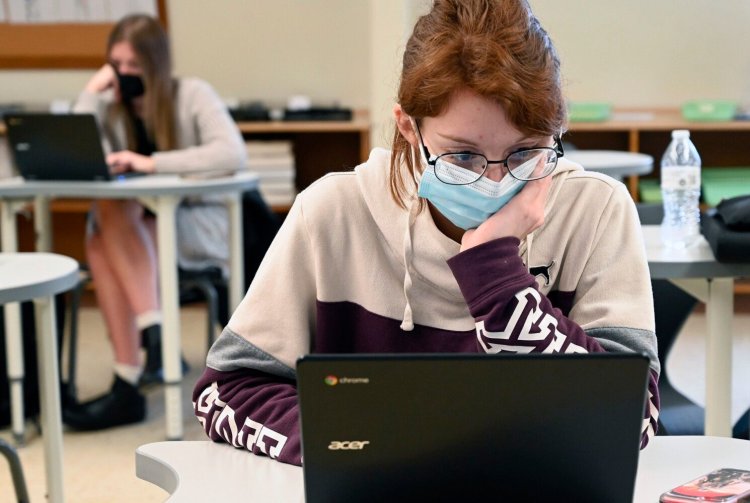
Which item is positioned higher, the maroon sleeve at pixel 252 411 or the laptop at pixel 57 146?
the laptop at pixel 57 146

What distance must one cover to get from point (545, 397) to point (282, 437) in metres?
0.38

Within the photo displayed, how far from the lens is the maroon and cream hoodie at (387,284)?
1.22 meters

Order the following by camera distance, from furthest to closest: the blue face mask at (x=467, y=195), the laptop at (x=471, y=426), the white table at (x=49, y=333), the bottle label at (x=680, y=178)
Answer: the bottle label at (x=680, y=178)
the white table at (x=49, y=333)
the blue face mask at (x=467, y=195)
the laptop at (x=471, y=426)

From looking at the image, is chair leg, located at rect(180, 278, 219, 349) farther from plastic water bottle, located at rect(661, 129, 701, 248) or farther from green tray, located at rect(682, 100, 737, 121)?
green tray, located at rect(682, 100, 737, 121)

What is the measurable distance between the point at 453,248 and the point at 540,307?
0.18 m

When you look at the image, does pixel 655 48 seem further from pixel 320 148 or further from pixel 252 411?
pixel 252 411

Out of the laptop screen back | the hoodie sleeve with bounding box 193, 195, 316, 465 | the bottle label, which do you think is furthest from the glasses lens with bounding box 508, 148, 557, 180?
the laptop screen back

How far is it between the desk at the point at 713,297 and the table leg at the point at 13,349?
6.37ft

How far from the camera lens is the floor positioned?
284 centimetres

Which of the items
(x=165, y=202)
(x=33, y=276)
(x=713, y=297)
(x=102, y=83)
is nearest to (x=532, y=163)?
(x=713, y=297)

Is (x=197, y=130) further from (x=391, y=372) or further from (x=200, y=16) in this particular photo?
(x=391, y=372)

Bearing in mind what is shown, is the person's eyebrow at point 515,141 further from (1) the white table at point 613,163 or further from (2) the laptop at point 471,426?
(1) the white table at point 613,163

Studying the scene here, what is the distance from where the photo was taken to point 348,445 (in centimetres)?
81

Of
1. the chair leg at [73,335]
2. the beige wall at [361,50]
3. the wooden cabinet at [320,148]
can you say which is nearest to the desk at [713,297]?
the chair leg at [73,335]
